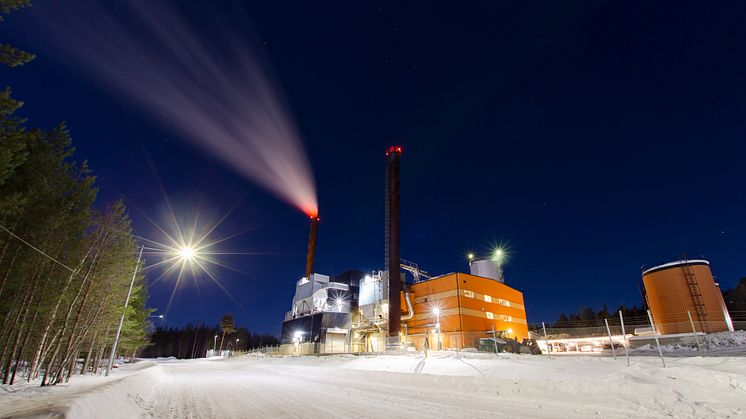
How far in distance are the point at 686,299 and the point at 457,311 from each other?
23.5 m

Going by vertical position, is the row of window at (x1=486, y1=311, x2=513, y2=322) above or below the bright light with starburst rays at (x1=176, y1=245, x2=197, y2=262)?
below

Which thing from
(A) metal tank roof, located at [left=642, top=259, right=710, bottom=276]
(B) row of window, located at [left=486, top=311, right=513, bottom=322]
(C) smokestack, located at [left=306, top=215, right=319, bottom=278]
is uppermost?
(C) smokestack, located at [left=306, top=215, right=319, bottom=278]

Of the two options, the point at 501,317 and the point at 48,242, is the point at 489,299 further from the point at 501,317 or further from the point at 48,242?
the point at 48,242

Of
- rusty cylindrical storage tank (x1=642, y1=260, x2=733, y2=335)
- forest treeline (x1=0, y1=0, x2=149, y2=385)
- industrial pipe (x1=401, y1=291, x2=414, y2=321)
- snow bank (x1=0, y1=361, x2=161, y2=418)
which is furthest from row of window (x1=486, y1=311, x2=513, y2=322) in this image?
snow bank (x1=0, y1=361, x2=161, y2=418)

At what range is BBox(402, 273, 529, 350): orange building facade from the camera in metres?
40.0

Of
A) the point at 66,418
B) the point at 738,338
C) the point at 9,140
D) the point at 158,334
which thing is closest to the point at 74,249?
the point at 9,140

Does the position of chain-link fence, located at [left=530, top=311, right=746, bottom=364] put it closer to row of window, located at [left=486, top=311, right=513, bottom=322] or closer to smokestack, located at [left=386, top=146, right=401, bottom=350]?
row of window, located at [left=486, top=311, right=513, bottom=322]

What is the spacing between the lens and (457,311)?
4050 centimetres

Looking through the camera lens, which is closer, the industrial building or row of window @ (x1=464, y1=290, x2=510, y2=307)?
the industrial building

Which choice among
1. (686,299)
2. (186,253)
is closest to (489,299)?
(686,299)

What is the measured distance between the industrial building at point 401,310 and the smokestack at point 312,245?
8635 mm

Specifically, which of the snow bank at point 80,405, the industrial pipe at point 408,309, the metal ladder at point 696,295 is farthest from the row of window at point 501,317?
the snow bank at point 80,405

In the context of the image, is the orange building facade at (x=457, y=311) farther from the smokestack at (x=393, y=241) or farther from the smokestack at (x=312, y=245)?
the smokestack at (x=312, y=245)

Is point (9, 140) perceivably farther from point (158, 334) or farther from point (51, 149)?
point (158, 334)
